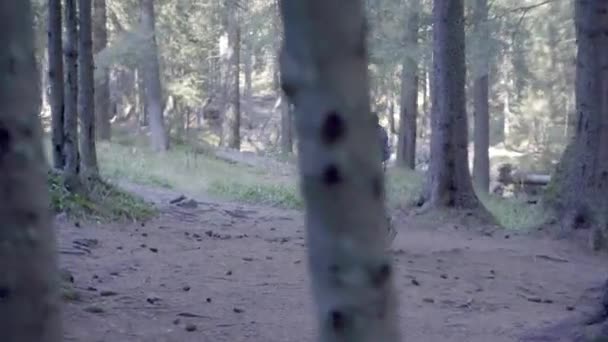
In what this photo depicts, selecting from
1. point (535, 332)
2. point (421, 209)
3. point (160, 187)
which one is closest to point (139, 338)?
point (535, 332)

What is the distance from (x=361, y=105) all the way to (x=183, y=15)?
99.4ft

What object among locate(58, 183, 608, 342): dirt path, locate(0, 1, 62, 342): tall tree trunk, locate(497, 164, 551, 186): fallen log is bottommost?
locate(497, 164, 551, 186): fallen log

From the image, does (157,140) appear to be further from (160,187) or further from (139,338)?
(139,338)

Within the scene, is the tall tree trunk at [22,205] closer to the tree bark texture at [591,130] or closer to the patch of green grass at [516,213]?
the tree bark texture at [591,130]

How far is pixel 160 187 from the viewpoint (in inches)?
755

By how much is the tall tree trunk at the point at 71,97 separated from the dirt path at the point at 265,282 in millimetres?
1247

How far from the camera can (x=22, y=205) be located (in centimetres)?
258

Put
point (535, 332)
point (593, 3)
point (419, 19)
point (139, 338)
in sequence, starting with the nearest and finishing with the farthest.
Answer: point (139, 338) < point (535, 332) < point (593, 3) < point (419, 19)

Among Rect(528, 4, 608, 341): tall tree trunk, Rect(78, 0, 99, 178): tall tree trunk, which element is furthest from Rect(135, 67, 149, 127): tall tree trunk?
Rect(528, 4, 608, 341): tall tree trunk

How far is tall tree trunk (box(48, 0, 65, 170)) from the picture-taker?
12609 millimetres

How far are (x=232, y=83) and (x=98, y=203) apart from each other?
21.8m

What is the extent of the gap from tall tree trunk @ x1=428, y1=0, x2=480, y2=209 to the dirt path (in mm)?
1253

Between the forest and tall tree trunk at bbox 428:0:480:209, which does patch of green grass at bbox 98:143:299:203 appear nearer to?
the forest

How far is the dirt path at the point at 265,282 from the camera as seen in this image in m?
6.86
